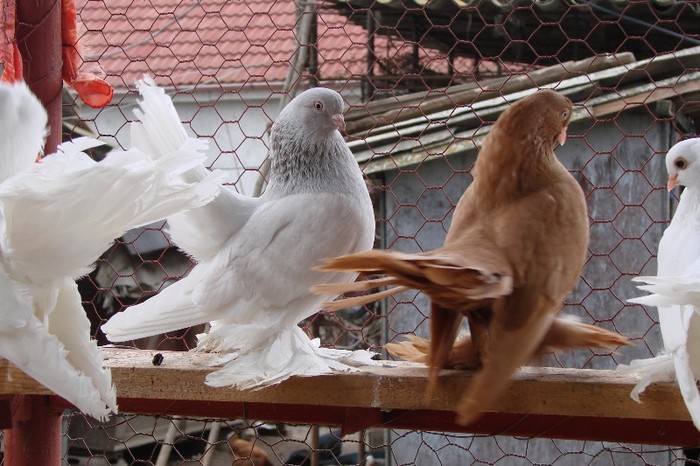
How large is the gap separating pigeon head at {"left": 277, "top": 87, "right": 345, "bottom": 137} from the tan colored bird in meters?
0.34

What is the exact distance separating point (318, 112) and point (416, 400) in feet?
1.78

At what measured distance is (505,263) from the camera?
111 cm

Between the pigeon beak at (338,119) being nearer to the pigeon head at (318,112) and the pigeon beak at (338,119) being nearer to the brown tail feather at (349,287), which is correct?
the pigeon head at (318,112)

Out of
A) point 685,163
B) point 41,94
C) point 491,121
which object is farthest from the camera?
point 491,121

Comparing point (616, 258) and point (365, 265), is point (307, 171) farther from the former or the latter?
point (616, 258)

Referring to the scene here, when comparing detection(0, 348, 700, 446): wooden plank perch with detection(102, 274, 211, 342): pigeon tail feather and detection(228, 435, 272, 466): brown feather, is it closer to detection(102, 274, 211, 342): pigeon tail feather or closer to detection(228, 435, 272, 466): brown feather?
detection(102, 274, 211, 342): pigeon tail feather

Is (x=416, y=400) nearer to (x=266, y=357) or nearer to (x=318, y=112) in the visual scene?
(x=266, y=357)

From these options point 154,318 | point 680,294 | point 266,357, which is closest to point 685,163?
point 680,294

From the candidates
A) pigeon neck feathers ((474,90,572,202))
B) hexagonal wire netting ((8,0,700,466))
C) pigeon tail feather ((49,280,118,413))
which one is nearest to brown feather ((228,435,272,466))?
hexagonal wire netting ((8,0,700,466))

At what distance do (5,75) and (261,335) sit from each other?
0.63m

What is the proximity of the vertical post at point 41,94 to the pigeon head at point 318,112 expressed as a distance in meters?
0.46

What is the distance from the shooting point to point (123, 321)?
145 cm

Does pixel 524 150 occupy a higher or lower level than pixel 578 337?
higher

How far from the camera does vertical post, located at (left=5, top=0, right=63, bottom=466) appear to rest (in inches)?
59.9
